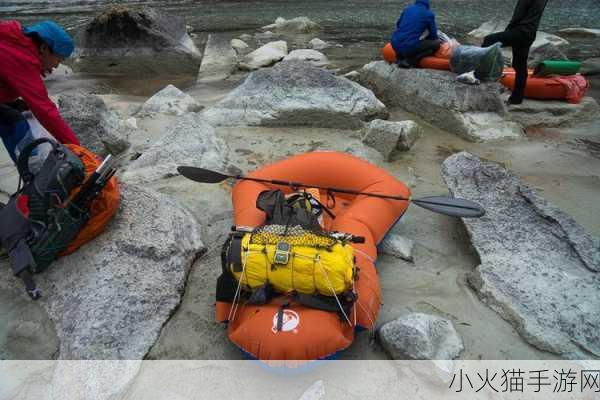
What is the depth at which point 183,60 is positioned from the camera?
27.1ft

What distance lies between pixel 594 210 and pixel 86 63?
8677 mm

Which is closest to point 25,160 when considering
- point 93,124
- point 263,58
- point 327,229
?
point 327,229

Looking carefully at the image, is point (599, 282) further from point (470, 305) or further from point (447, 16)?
point (447, 16)

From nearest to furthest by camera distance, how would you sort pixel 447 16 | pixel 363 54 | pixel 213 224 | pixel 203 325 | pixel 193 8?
pixel 203 325, pixel 213 224, pixel 363 54, pixel 447 16, pixel 193 8

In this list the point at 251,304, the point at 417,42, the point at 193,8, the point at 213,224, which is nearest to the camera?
the point at 251,304

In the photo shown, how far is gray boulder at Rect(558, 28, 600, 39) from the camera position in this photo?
1032 centimetres

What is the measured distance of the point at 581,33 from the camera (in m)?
10.4

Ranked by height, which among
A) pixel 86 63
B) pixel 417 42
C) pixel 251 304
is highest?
pixel 417 42

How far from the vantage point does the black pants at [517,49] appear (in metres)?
4.99

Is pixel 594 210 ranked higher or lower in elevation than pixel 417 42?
lower

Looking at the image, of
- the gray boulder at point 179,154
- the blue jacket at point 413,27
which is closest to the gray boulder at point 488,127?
the blue jacket at point 413,27

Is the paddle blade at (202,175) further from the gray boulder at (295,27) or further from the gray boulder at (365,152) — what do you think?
the gray boulder at (295,27)

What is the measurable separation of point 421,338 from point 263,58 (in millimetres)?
6961

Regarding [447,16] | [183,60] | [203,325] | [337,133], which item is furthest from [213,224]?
[447,16]
